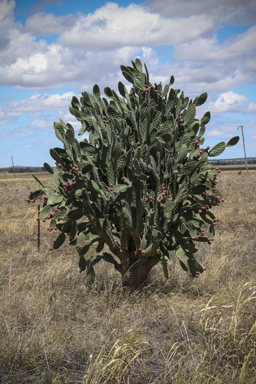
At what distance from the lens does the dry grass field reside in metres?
3.08

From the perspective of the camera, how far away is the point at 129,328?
3.94 meters

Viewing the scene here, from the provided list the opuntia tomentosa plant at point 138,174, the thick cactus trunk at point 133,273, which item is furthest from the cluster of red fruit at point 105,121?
the thick cactus trunk at point 133,273

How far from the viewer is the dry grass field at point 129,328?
308 centimetres

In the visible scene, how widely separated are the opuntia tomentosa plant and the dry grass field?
0.48m

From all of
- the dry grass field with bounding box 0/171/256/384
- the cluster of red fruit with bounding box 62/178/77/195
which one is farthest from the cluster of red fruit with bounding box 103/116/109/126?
the dry grass field with bounding box 0/171/256/384

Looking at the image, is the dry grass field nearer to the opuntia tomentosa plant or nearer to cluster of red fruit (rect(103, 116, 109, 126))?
the opuntia tomentosa plant

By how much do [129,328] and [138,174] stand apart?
5.69 feet

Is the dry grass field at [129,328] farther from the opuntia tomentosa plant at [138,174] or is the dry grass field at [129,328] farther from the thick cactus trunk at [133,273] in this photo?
the opuntia tomentosa plant at [138,174]

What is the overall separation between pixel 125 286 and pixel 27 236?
6026 millimetres

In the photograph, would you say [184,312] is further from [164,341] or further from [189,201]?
[189,201]

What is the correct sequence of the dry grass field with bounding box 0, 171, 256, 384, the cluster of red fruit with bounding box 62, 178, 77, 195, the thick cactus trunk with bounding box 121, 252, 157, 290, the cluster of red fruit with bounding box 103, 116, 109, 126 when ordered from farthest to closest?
the thick cactus trunk with bounding box 121, 252, 157, 290 < the cluster of red fruit with bounding box 103, 116, 109, 126 < the cluster of red fruit with bounding box 62, 178, 77, 195 < the dry grass field with bounding box 0, 171, 256, 384

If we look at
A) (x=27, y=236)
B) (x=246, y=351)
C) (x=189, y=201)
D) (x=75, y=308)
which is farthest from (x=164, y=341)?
(x=27, y=236)

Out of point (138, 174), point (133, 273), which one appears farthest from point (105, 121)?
point (133, 273)

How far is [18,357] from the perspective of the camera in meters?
3.24
